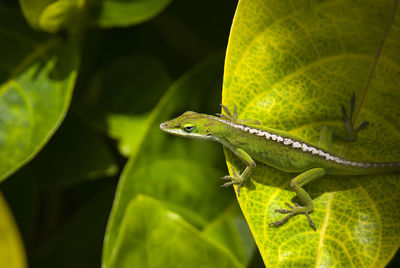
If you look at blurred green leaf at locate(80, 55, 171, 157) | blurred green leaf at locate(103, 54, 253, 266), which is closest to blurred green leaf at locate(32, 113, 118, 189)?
blurred green leaf at locate(80, 55, 171, 157)

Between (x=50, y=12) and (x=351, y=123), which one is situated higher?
(x=50, y=12)

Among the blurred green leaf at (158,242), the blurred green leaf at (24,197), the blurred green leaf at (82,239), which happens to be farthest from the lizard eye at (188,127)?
the blurred green leaf at (24,197)

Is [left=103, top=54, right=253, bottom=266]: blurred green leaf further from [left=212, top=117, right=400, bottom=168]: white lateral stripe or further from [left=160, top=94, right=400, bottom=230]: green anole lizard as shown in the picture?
[left=212, top=117, right=400, bottom=168]: white lateral stripe

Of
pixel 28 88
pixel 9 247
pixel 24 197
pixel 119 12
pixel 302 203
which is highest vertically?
pixel 119 12

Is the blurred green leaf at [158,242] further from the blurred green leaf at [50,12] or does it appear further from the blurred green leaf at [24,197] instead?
the blurred green leaf at [50,12]

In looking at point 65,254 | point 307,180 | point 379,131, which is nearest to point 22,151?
point 65,254

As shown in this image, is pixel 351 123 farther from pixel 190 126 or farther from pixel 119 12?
pixel 119 12

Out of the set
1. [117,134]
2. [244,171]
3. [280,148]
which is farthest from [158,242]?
[117,134]
